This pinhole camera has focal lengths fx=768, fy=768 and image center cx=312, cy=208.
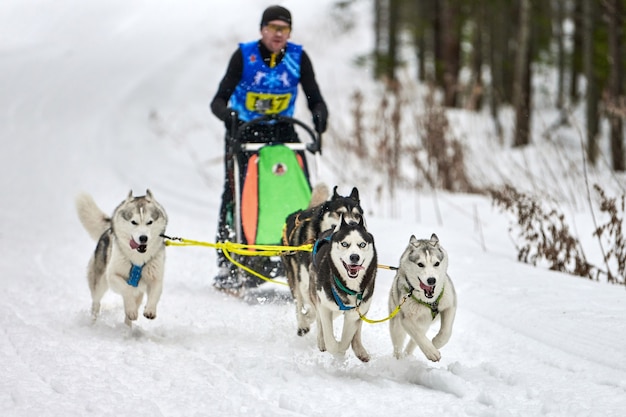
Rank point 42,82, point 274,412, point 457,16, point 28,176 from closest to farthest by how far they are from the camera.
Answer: point 274,412, point 28,176, point 457,16, point 42,82

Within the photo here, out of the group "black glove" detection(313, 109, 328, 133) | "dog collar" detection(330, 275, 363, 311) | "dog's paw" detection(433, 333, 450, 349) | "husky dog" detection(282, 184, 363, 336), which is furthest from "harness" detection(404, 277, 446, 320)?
"black glove" detection(313, 109, 328, 133)

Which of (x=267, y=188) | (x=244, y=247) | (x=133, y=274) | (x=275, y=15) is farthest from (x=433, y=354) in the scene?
(x=275, y=15)

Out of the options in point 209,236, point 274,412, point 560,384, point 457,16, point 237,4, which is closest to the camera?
point 274,412

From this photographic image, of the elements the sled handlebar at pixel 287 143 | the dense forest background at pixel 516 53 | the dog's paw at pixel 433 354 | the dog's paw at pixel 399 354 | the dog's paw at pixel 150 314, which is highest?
the dense forest background at pixel 516 53

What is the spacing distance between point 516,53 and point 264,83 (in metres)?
9.28

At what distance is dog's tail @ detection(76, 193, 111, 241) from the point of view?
192 inches

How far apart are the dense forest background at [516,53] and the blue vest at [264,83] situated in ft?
5.64

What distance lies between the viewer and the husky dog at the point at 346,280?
3566 mm

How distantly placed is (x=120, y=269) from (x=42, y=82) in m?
15.2

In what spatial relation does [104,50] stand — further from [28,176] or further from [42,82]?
[28,176]

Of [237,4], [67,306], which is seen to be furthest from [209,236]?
[237,4]

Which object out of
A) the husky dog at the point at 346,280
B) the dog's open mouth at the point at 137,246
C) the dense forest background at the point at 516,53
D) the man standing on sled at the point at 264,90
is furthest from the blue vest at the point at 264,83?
the husky dog at the point at 346,280

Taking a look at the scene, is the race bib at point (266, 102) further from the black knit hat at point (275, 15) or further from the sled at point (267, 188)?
the black knit hat at point (275, 15)

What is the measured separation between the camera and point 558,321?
4.19 meters
